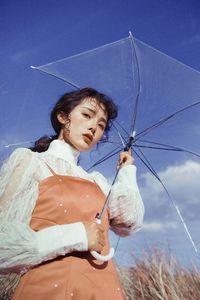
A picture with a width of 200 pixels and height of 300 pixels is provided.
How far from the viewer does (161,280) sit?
3170mm

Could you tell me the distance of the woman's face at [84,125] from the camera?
2.48 metres

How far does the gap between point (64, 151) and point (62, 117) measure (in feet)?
1.07

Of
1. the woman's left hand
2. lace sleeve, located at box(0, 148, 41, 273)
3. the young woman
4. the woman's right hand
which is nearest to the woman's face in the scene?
the young woman

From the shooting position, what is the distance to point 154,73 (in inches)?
125

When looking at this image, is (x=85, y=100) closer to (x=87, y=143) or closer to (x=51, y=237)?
(x=87, y=143)

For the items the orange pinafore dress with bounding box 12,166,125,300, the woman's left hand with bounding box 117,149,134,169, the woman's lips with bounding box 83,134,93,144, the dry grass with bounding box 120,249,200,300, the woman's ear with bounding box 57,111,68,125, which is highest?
the woman's ear with bounding box 57,111,68,125

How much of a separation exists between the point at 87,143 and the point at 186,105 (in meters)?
1.07

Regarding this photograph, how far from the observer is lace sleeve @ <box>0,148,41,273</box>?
6.00 ft

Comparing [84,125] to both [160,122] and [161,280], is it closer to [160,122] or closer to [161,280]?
[160,122]

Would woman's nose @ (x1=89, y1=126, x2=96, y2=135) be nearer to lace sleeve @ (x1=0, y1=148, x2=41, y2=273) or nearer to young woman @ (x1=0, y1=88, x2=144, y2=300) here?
young woman @ (x1=0, y1=88, x2=144, y2=300)

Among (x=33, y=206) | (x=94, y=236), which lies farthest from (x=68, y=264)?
(x=33, y=206)

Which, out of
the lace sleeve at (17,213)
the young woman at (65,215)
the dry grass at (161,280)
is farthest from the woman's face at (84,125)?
the dry grass at (161,280)

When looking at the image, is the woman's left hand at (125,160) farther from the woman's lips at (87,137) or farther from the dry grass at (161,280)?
the dry grass at (161,280)

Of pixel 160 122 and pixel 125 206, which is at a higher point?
pixel 160 122
